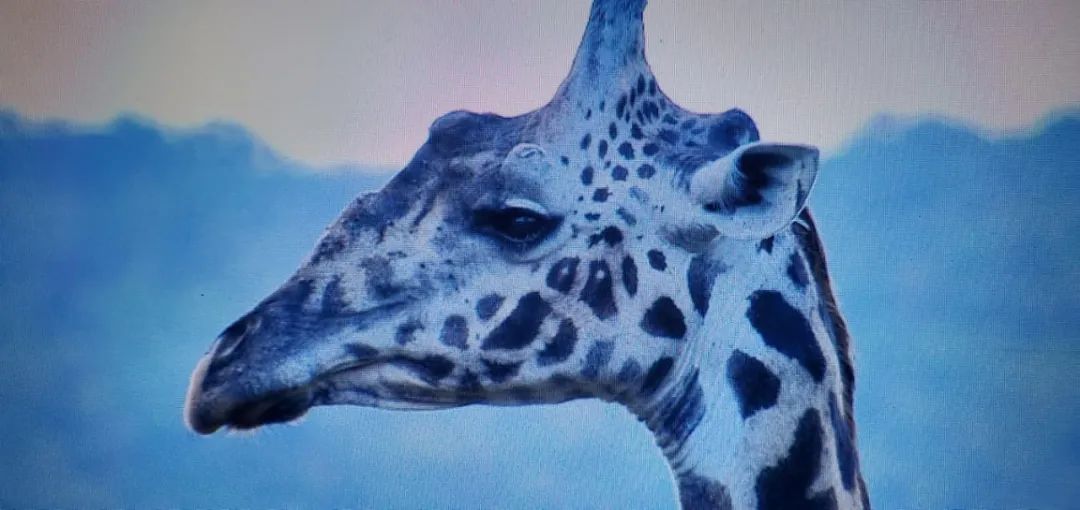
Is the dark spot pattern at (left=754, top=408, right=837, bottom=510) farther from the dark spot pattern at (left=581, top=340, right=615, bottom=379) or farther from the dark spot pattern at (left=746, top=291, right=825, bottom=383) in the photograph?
the dark spot pattern at (left=581, top=340, right=615, bottom=379)

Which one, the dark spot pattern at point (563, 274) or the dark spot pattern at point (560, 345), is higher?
the dark spot pattern at point (563, 274)

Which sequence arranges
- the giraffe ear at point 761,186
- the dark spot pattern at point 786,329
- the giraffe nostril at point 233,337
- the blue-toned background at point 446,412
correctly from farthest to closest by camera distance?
1. the blue-toned background at point 446,412
2. the giraffe nostril at point 233,337
3. the dark spot pattern at point 786,329
4. the giraffe ear at point 761,186

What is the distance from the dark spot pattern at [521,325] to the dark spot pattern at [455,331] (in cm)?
3

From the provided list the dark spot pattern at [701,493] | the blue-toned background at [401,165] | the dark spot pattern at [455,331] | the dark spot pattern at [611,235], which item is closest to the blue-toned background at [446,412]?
the blue-toned background at [401,165]

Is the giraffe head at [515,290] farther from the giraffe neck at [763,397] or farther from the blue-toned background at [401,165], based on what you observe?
the blue-toned background at [401,165]

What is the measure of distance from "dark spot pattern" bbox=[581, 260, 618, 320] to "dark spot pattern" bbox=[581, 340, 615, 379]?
48mm

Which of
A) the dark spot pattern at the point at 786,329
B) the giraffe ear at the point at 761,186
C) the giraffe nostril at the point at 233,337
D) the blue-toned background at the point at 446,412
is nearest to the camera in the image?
the giraffe ear at the point at 761,186

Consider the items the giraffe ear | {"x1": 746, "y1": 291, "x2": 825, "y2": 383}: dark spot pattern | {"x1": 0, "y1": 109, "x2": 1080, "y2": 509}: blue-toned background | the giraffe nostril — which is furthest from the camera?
{"x1": 0, "y1": 109, "x2": 1080, "y2": 509}: blue-toned background

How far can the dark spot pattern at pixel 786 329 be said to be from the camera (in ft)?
5.25

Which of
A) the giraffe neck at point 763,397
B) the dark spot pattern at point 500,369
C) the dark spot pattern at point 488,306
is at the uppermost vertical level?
the dark spot pattern at point 488,306

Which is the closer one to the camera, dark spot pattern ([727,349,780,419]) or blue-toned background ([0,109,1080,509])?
dark spot pattern ([727,349,780,419])

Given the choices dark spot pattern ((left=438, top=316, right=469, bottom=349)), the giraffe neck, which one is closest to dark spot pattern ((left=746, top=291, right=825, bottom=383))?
the giraffe neck

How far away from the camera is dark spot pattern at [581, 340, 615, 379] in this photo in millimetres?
1641

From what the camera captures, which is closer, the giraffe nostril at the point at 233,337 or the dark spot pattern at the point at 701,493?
the dark spot pattern at the point at 701,493
